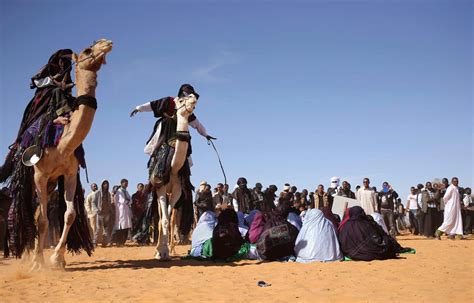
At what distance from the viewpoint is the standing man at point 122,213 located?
56.6 feet

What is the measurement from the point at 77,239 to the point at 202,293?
11.2 ft

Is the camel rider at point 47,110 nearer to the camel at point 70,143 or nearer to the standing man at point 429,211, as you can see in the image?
the camel at point 70,143

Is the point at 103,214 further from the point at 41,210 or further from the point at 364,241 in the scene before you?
the point at 364,241

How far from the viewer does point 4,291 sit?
569cm

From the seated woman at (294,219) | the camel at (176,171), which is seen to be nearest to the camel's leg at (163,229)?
the camel at (176,171)

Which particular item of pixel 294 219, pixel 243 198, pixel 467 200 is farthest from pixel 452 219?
pixel 294 219

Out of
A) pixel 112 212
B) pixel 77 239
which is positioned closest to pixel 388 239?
pixel 77 239

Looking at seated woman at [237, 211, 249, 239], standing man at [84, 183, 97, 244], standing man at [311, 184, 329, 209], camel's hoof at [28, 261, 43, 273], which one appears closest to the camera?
camel's hoof at [28, 261, 43, 273]

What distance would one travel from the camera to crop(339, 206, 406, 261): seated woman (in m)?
8.65

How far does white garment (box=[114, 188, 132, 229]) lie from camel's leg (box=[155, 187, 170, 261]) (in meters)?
8.62

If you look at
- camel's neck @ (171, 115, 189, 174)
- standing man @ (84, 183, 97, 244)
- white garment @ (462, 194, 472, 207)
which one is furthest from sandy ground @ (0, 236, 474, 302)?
white garment @ (462, 194, 472, 207)

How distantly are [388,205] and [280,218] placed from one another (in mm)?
11500

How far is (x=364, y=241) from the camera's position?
8.70m

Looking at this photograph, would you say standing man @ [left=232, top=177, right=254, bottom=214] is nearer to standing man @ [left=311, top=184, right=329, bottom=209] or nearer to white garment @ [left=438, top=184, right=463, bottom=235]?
standing man @ [left=311, top=184, right=329, bottom=209]
